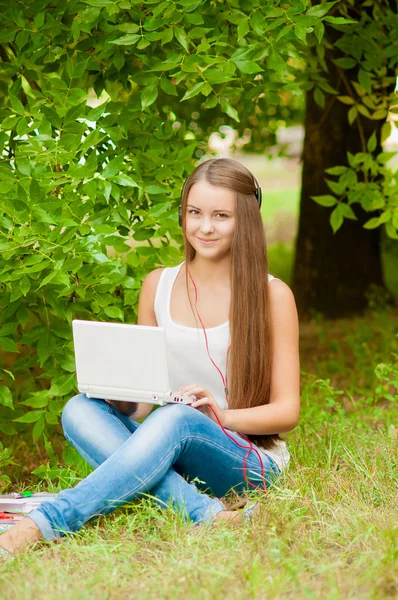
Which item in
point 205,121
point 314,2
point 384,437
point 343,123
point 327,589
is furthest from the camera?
point 343,123

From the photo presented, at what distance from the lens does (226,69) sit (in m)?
3.42

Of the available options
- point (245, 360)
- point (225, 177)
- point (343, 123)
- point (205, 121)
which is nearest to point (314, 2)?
point (205, 121)

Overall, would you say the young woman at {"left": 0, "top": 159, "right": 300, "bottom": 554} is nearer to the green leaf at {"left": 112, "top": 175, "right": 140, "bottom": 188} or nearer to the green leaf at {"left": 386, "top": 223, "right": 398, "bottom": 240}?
the green leaf at {"left": 112, "top": 175, "right": 140, "bottom": 188}

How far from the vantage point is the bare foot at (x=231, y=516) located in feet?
9.37

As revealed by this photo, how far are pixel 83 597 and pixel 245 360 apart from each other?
1077 millimetres

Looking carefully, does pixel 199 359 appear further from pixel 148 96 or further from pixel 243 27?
pixel 243 27

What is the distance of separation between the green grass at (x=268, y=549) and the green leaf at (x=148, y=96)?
4.75 ft

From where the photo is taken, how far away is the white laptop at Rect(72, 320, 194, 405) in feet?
9.28

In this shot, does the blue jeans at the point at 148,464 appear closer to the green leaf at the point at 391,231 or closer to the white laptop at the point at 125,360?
the white laptop at the point at 125,360

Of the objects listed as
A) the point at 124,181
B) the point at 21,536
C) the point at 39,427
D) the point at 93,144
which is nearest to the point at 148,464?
the point at 21,536

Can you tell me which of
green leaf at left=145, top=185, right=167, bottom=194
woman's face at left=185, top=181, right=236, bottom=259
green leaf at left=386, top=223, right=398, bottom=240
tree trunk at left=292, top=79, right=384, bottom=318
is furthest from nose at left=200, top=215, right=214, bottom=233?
tree trunk at left=292, top=79, right=384, bottom=318

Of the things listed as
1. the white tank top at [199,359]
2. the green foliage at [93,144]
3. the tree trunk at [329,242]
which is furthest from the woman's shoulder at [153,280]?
the tree trunk at [329,242]

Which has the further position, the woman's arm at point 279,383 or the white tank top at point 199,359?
the white tank top at point 199,359

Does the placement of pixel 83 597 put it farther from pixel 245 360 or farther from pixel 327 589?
pixel 245 360
